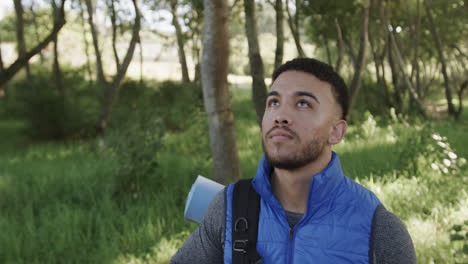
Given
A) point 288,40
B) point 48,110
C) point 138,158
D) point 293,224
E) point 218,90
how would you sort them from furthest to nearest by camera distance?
point 288,40 → point 48,110 → point 138,158 → point 218,90 → point 293,224

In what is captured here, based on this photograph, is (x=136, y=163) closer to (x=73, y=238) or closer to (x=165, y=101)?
(x=73, y=238)

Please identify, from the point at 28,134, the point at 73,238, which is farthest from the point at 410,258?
the point at 28,134

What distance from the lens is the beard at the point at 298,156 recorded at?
173cm

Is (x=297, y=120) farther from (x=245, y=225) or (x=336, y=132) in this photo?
(x=245, y=225)

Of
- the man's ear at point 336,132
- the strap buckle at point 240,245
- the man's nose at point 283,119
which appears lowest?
the strap buckle at point 240,245

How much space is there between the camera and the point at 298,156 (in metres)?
1.74

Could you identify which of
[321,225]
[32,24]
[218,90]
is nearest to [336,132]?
[321,225]

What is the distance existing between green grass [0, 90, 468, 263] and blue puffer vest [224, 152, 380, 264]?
138 cm

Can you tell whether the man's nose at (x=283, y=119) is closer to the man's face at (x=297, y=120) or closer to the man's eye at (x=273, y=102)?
the man's face at (x=297, y=120)

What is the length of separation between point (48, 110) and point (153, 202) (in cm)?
798

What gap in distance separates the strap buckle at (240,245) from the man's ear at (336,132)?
617mm

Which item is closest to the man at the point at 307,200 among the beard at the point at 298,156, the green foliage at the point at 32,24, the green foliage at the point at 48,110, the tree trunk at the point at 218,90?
the beard at the point at 298,156

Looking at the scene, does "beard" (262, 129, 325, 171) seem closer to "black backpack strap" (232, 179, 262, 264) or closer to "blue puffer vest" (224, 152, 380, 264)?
"blue puffer vest" (224, 152, 380, 264)

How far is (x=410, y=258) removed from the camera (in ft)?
5.18
